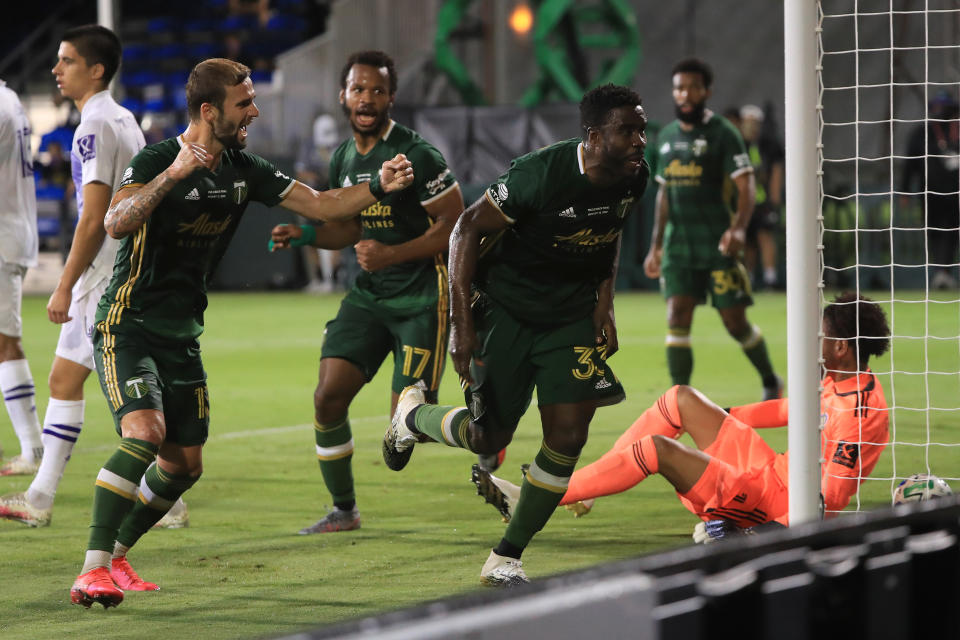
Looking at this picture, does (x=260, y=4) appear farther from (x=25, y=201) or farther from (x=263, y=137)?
(x=25, y=201)

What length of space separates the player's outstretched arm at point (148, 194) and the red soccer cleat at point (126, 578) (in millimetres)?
1216

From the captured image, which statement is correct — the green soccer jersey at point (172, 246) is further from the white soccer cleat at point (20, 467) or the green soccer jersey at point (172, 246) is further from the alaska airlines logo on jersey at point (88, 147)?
the white soccer cleat at point (20, 467)

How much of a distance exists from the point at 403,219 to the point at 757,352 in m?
3.92

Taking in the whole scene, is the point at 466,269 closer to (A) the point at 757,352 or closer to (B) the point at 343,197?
(B) the point at 343,197

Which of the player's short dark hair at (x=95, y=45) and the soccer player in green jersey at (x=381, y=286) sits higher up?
the player's short dark hair at (x=95, y=45)

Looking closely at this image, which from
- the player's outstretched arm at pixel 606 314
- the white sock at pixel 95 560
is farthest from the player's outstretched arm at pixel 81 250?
the player's outstretched arm at pixel 606 314

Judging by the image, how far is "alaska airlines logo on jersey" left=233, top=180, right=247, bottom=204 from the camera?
4.81 metres

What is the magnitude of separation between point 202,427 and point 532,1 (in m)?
18.6

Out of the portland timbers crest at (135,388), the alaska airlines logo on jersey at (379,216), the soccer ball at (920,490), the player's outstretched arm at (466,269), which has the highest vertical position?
the alaska airlines logo on jersey at (379,216)

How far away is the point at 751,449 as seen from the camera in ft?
17.3

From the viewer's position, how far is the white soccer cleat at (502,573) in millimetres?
4762

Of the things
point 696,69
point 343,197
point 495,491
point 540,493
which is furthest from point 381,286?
point 696,69

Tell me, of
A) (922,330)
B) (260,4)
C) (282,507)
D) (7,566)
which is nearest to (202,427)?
(7,566)

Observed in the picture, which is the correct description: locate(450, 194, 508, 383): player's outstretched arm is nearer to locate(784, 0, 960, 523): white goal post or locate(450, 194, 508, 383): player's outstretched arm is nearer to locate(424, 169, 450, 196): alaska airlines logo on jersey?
locate(784, 0, 960, 523): white goal post
